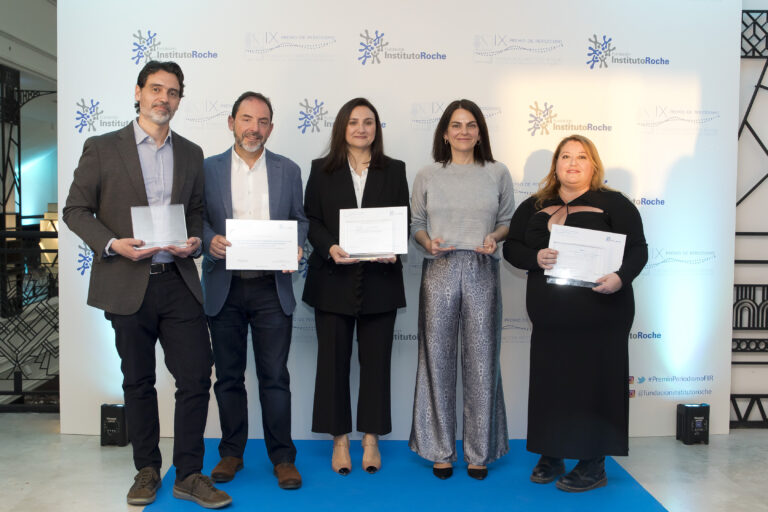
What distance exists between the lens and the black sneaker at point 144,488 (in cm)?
304

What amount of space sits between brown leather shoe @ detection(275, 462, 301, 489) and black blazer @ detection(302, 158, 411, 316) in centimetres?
83

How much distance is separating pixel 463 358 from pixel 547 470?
729mm

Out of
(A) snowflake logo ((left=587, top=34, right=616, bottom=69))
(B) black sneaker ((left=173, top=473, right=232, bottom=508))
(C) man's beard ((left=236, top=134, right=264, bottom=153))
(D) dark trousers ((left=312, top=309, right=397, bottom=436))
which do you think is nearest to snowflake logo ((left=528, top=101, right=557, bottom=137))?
(A) snowflake logo ((left=587, top=34, right=616, bottom=69))

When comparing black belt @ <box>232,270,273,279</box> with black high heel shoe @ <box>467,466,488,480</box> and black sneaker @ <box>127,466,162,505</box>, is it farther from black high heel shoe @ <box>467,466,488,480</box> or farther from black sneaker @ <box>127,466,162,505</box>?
black high heel shoe @ <box>467,466,488,480</box>

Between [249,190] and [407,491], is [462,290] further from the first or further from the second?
[249,190]

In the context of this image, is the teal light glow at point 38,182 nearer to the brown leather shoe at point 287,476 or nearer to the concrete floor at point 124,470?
the concrete floor at point 124,470

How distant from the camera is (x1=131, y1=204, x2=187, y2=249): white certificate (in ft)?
9.22

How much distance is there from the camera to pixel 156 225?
2830mm

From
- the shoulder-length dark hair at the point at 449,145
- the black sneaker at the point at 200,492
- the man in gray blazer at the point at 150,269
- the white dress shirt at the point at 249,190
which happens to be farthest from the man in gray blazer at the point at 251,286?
the shoulder-length dark hair at the point at 449,145

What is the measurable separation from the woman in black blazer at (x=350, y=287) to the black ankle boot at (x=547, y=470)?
841 millimetres

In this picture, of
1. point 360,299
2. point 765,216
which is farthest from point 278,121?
point 765,216

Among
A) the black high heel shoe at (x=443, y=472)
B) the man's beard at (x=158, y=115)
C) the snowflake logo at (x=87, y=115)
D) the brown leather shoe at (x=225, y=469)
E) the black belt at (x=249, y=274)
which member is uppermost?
the snowflake logo at (x=87, y=115)

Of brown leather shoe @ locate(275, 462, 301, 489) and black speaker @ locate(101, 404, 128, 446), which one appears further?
black speaker @ locate(101, 404, 128, 446)

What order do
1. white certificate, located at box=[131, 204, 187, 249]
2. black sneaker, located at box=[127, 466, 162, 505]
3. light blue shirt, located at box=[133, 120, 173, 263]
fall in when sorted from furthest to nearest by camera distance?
black sneaker, located at box=[127, 466, 162, 505] < light blue shirt, located at box=[133, 120, 173, 263] < white certificate, located at box=[131, 204, 187, 249]
